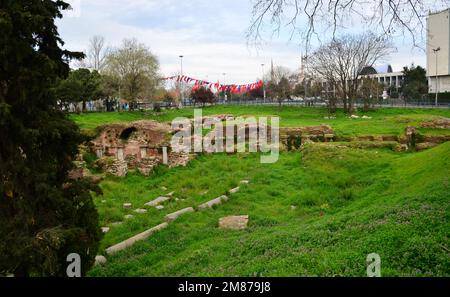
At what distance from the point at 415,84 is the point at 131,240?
5186cm

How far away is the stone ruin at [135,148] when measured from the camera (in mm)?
17047

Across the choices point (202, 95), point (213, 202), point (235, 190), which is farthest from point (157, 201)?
point (202, 95)

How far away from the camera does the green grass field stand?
230 inches

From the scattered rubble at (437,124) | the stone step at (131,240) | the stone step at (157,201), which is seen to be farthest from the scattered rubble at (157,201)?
the scattered rubble at (437,124)

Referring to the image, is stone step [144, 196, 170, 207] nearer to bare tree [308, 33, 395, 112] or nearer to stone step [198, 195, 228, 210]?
stone step [198, 195, 228, 210]

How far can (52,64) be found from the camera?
241 inches

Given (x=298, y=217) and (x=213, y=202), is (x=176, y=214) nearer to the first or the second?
(x=213, y=202)

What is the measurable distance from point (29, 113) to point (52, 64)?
0.82 metres

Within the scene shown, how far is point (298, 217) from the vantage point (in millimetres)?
10016

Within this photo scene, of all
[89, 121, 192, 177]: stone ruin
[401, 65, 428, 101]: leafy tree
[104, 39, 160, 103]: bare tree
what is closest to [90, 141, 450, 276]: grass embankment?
[89, 121, 192, 177]: stone ruin

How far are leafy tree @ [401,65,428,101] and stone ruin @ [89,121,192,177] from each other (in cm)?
3693
